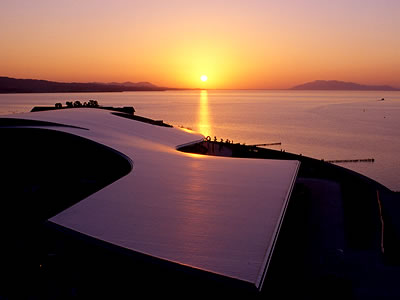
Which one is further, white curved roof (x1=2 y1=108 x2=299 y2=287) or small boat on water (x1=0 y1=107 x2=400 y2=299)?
small boat on water (x1=0 y1=107 x2=400 y2=299)

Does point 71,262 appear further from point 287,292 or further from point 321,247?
point 321,247

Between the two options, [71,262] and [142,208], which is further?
[71,262]

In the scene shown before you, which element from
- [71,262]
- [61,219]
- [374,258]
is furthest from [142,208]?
[374,258]

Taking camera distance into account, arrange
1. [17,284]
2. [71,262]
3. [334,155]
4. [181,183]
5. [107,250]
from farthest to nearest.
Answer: [334,155] → [181,183] → [71,262] → [17,284] → [107,250]

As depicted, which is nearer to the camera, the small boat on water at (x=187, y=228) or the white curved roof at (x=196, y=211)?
the white curved roof at (x=196, y=211)

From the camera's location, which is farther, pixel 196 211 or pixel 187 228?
pixel 196 211
